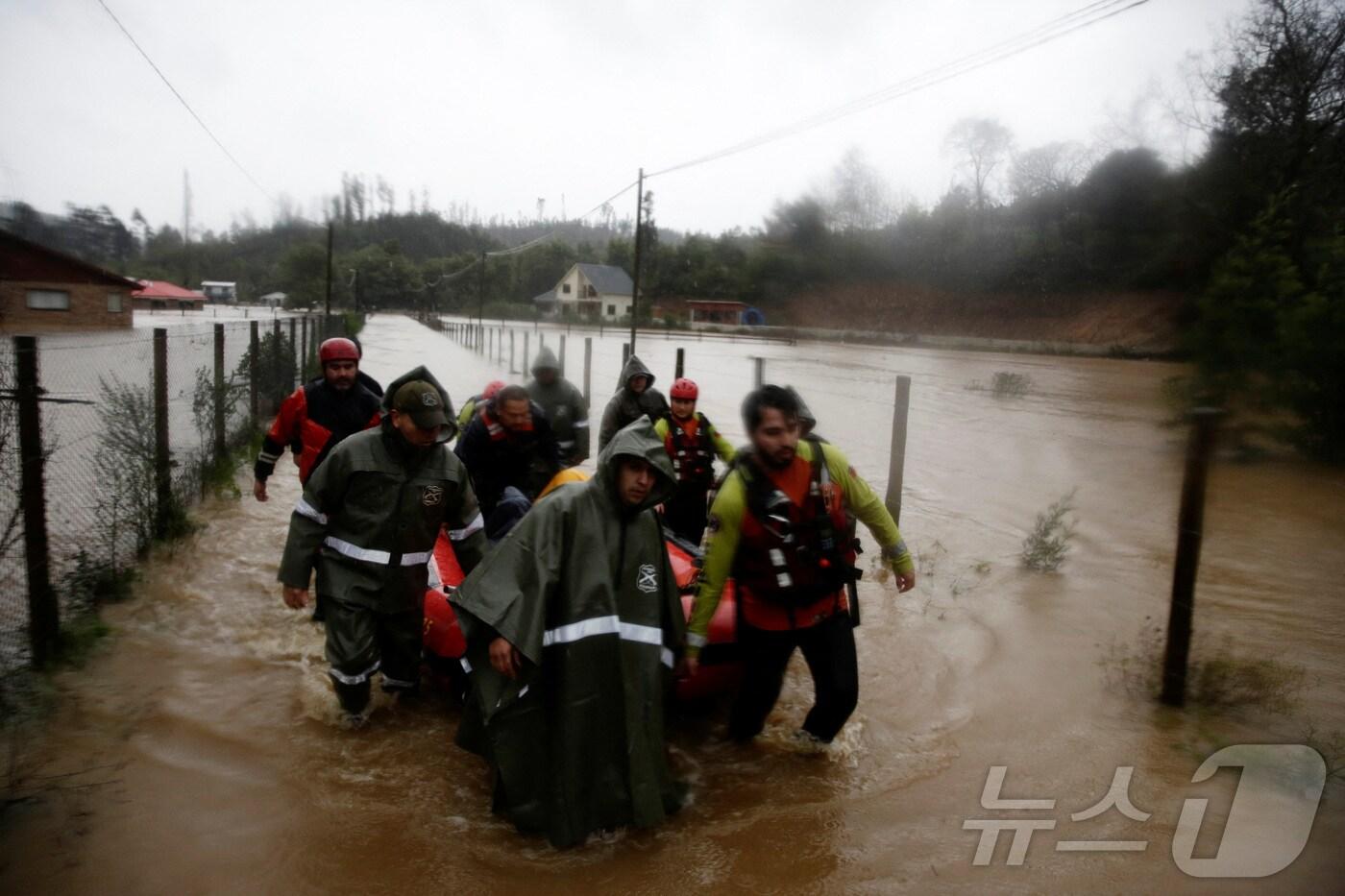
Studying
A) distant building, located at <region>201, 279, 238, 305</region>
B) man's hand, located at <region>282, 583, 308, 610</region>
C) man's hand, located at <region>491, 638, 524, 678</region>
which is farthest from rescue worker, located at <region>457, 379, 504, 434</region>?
distant building, located at <region>201, 279, 238, 305</region>

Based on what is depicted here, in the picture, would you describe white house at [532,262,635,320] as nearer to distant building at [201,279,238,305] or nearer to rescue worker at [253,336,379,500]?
distant building at [201,279,238,305]

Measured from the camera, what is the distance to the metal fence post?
22.1ft

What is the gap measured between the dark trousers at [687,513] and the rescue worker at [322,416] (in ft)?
7.14

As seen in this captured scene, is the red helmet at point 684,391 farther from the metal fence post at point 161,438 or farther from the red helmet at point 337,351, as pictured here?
the metal fence post at point 161,438

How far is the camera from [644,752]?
3229 millimetres

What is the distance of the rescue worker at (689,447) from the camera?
20.3 feet

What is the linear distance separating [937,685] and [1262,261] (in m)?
3.00

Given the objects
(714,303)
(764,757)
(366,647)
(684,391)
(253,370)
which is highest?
(714,303)

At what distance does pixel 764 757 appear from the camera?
4.26 m

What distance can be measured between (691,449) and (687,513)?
0.53m

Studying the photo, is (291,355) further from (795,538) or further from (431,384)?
(795,538)

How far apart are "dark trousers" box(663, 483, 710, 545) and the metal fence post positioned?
394cm

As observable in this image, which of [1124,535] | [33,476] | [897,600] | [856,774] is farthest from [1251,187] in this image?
[1124,535]

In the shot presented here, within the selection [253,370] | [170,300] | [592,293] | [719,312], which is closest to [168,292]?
[170,300]
